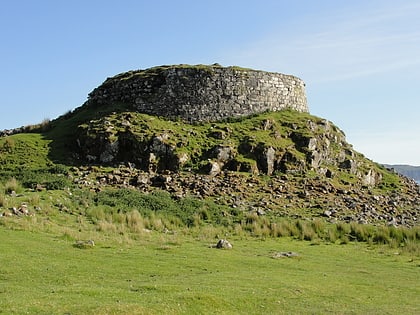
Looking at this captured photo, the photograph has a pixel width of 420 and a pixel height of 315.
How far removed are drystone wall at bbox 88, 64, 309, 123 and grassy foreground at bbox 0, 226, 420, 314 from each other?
759 inches

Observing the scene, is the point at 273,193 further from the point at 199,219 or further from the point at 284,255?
the point at 284,255

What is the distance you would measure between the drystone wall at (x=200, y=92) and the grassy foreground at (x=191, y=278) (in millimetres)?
19289

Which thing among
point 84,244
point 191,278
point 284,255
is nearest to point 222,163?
point 284,255

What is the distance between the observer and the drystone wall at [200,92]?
41219 millimetres

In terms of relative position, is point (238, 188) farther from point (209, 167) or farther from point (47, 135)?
point (47, 135)

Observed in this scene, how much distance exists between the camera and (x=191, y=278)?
15.9 m

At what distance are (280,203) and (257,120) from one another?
11015 millimetres

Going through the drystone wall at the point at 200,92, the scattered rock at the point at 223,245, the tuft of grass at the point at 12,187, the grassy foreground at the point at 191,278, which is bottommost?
the grassy foreground at the point at 191,278

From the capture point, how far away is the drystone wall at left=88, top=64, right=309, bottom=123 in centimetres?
4122

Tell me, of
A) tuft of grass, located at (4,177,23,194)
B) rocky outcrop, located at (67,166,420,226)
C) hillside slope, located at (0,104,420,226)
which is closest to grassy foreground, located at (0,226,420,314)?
rocky outcrop, located at (67,166,420,226)

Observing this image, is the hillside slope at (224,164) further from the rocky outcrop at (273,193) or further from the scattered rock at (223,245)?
the scattered rock at (223,245)

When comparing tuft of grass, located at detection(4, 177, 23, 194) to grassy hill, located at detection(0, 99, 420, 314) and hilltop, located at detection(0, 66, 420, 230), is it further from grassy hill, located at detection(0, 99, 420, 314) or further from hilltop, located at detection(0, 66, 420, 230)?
hilltop, located at detection(0, 66, 420, 230)

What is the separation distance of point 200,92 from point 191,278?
27.0m

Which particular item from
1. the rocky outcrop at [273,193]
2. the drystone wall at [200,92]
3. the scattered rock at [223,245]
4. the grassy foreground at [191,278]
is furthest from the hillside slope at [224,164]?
the grassy foreground at [191,278]
